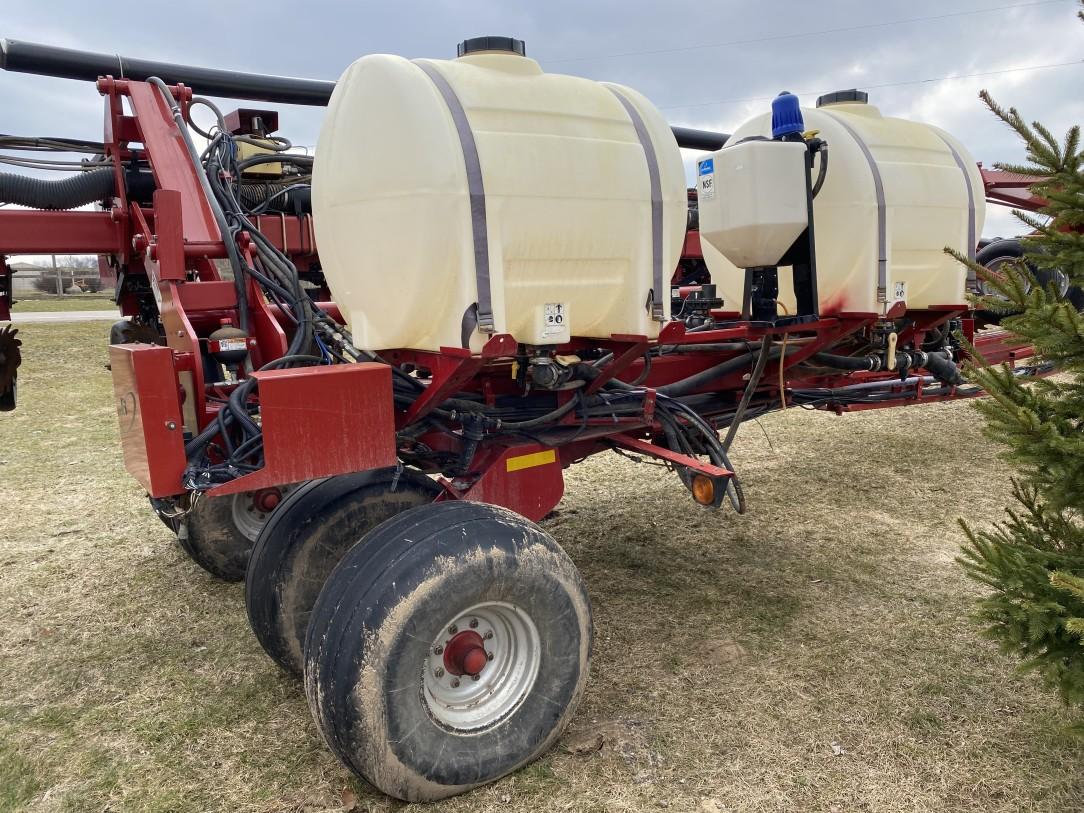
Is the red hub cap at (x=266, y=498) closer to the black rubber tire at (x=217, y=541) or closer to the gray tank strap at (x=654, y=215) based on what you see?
the black rubber tire at (x=217, y=541)

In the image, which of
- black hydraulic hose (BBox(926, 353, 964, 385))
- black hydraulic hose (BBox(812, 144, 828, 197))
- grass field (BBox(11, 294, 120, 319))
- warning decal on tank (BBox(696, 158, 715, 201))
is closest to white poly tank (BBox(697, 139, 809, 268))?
warning decal on tank (BBox(696, 158, 715, 201))

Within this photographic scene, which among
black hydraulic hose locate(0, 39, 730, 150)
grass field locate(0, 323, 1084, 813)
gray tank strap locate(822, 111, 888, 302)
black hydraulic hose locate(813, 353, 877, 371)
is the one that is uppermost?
black hydraulic hose locate(0, 39, 730, 150)

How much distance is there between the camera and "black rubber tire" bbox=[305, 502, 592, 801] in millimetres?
2229

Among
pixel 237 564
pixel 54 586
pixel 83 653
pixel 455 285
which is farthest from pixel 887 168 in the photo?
pixel 54 586

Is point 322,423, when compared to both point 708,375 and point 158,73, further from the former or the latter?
point 158,73

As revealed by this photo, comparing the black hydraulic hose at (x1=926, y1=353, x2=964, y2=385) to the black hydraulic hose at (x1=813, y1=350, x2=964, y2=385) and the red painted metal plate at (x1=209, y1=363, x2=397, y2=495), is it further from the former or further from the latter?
the red painted metal plate at (x1=209, y1=363, x2=397, y2=495)

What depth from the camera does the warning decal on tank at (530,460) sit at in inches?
117

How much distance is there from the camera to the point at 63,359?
11328mm

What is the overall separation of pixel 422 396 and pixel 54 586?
2504 millimetres

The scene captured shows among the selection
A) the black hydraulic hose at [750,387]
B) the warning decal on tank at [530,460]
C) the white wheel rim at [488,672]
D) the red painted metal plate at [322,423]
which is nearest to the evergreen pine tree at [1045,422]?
the black hydraulic hose at [750,387]

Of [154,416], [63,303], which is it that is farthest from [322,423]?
[63,303]

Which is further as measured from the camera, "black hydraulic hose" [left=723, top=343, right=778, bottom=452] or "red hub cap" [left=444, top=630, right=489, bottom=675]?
"black hydraulic hose" [left=723, top=343, right=778, bottom=452]

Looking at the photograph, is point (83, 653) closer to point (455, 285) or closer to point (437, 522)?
point (437, 522)

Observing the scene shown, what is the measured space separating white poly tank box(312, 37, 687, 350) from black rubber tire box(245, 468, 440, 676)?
0.69 meters
